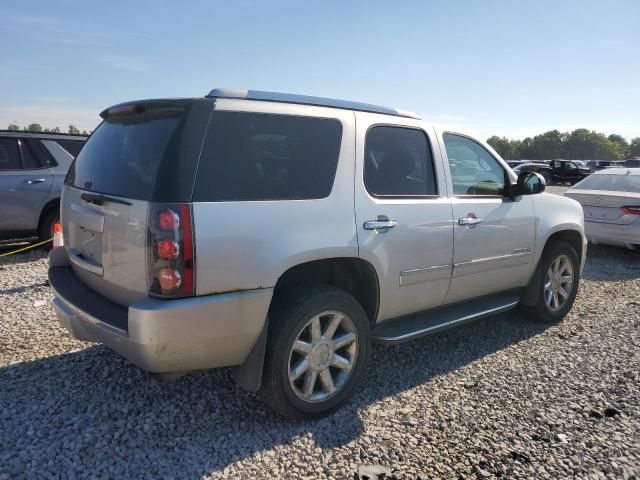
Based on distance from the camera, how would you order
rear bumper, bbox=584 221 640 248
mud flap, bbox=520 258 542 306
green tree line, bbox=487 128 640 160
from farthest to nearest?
green tree line, bbox=487 128 640 160 → rear bumper, bbox=584 221 640 248 → mud flap, bbox=520 258 542 306

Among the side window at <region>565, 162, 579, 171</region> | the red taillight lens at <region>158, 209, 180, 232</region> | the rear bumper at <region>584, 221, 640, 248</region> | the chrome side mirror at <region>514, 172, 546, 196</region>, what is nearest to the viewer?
the red taillight lens at <region>158, 209, 180, 232</region>

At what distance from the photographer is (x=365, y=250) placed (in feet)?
9.92

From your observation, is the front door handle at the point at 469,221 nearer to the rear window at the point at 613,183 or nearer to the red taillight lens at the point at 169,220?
the red taillight lens at the point at 169,220

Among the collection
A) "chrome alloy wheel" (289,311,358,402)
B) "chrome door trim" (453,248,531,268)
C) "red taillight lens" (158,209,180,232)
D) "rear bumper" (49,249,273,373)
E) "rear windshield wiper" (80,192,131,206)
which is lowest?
"chrome alloy wheel" (289,311,358,402)

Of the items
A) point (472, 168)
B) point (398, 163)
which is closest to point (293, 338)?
point (398, 163)

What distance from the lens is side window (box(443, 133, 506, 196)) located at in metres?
3.83

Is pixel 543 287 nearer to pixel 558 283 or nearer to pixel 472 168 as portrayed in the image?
pixel 558 283

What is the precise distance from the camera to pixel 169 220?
7.72 ft

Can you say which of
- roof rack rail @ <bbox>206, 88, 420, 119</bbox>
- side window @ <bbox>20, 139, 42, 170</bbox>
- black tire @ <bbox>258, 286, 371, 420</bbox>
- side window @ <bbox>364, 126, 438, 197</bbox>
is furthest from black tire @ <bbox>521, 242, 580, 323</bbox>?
side window @ <bbox>20, 139, 42, 170</bbox>

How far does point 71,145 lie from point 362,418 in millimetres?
6816

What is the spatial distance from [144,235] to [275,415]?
1.42 metres

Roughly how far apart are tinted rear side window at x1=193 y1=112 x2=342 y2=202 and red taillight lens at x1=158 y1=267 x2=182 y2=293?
0.37 m

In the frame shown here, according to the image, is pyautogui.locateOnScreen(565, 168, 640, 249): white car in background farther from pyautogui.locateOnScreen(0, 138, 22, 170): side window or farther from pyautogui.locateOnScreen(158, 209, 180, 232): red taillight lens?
pyautogui.locateOnScreen(0, 138, 22, 170): side window

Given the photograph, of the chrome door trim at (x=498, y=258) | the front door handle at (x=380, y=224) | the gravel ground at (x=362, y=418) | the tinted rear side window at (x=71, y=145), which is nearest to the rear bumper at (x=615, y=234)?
the gravel ground at (x=362, y=418)
